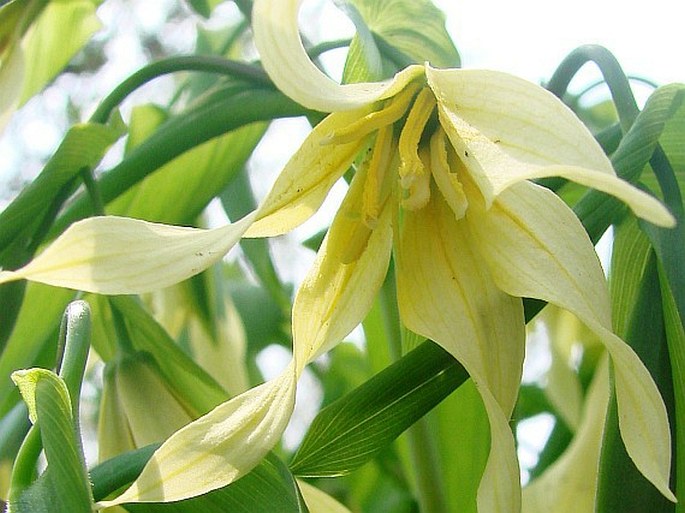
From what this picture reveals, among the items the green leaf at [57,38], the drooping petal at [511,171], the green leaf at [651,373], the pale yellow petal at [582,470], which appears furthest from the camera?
the green leaf at [57,38]

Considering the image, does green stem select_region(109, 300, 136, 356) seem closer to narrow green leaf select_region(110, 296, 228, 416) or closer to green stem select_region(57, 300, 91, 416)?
narrow green leaf select_region(110, 296, 228, 416)

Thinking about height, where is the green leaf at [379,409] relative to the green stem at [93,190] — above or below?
below

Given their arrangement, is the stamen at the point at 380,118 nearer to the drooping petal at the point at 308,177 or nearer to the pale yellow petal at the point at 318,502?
the drooping petal at the point at 308,177

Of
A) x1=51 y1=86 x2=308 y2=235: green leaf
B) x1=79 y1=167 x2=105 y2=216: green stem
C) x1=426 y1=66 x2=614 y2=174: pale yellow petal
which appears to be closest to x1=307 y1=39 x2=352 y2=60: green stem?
x1=51 y1=86 x2=308 y2=235: green leaf

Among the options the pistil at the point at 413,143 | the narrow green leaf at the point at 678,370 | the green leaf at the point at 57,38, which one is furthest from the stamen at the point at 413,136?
the green leaf at the point at 57,38

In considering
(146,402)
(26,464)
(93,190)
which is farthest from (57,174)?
(26,464)

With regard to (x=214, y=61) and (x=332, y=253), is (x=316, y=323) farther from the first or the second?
(x=214, y=61)

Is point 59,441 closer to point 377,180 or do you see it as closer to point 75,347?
point 75,347
